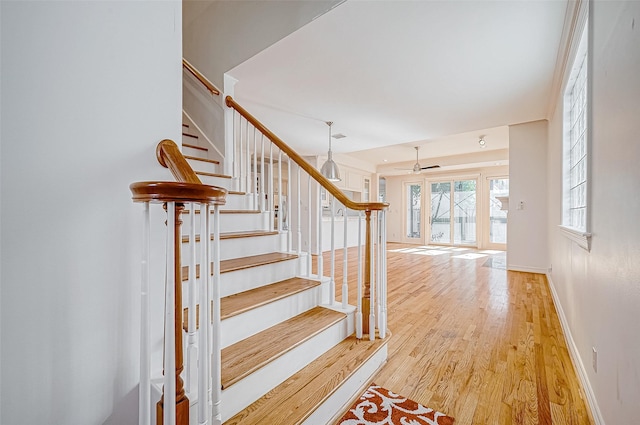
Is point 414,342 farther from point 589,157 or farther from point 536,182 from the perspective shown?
point 536,182

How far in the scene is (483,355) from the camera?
193cm

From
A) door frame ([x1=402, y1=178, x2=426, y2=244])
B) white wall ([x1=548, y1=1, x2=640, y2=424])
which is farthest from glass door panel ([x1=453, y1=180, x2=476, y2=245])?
white wall ([x1=548, y1=1, x2=640, y2=424])

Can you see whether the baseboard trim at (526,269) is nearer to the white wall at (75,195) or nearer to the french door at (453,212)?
the french door at (453,212)

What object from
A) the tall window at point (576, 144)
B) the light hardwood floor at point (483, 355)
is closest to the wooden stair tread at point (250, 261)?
the light hardwood floor at point (483, 355)

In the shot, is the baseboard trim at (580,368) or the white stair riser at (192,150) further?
the white stair riser at (192,150)

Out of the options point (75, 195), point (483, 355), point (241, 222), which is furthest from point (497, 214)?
point (75, 195)

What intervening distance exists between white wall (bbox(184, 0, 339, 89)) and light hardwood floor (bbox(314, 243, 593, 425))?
2424 millimetres

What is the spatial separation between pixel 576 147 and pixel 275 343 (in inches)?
110

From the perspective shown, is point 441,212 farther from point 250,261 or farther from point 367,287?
point 250,261

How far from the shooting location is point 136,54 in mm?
1077

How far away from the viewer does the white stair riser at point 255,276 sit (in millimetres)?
1690

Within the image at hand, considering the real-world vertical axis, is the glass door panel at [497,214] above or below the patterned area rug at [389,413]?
above

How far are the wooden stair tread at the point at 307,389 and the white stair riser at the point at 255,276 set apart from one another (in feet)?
1.95

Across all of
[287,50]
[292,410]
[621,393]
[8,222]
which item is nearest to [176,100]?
[8,222]
